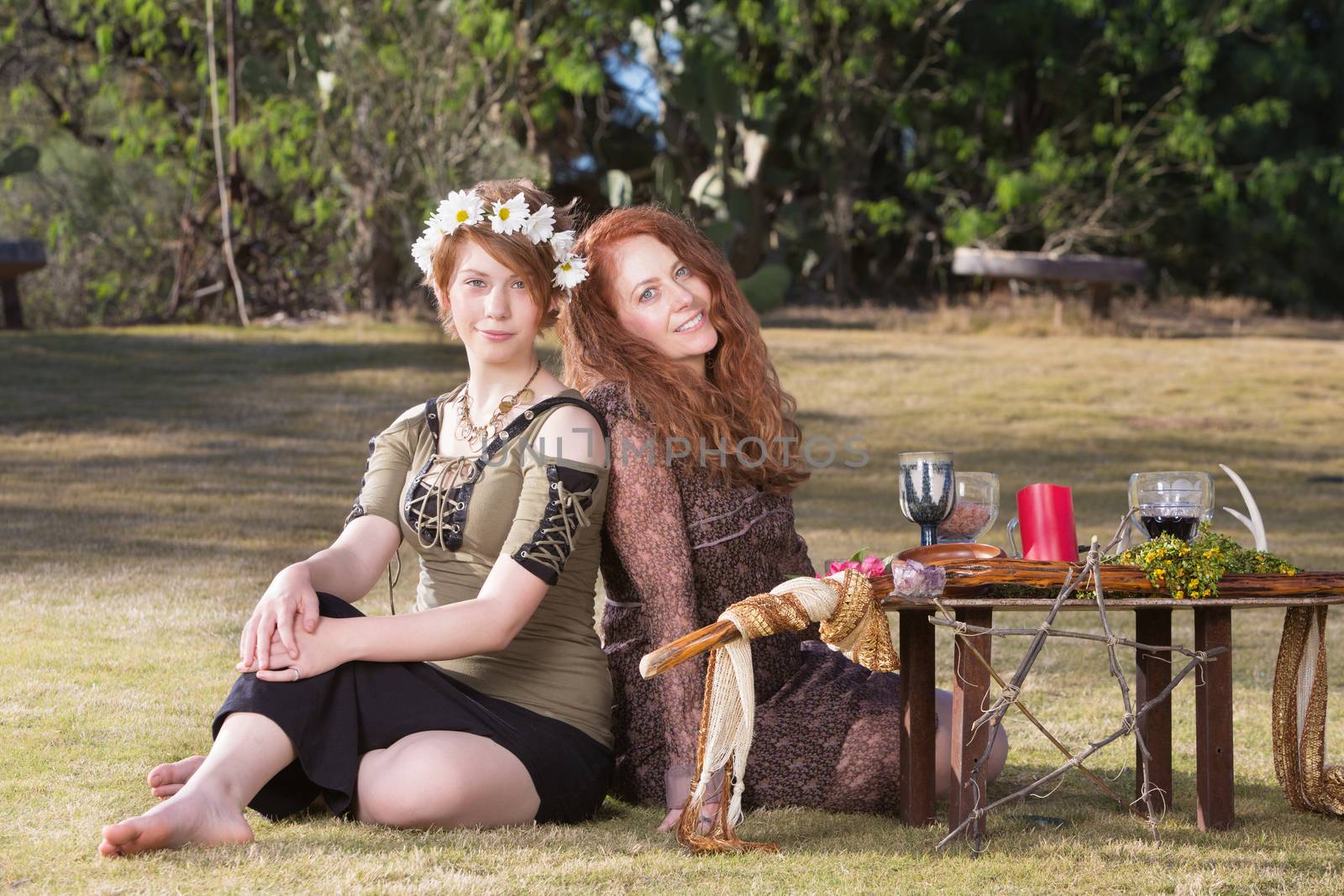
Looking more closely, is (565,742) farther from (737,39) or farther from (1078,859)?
(737,39)

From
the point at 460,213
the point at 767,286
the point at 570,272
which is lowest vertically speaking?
the point at 570,272

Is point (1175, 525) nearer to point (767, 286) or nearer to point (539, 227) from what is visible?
point (539, 227)

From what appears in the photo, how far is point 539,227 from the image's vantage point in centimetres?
272

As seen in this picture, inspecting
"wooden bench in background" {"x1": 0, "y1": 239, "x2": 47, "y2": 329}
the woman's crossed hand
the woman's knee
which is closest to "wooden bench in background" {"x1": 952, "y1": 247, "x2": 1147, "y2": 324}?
"wooden bench in background" {"x1": 0, "y1": 239, "x2": 47, "y2": 329}

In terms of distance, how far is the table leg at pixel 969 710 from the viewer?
2482mm

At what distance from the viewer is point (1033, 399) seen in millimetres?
11062

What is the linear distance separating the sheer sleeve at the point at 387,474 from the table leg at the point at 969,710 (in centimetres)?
106

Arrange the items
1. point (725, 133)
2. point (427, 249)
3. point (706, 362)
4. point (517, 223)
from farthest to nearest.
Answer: point (725, 133) → point (706, 362) → point (427, 249) → point (517, 223)

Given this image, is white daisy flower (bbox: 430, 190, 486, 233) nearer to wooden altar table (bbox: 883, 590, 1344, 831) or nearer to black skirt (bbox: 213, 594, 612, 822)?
black skirt (bbox: 213, 594, 612, 822)

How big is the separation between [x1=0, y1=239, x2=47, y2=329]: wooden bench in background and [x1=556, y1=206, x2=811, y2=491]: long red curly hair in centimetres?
1117

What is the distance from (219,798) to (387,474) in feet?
2.28

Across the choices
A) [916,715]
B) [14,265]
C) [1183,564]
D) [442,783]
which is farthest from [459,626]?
[14,265]

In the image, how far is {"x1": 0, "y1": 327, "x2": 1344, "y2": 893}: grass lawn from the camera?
2.38 metres

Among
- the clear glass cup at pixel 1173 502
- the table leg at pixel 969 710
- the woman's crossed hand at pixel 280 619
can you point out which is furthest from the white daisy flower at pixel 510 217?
the clear glass cup at pixel 1173 502
